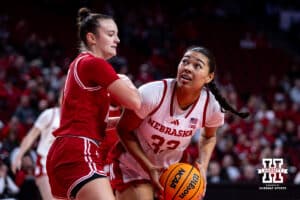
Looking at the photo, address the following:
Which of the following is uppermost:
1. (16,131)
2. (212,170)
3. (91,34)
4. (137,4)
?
(137,4)

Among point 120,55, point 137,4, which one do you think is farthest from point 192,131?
point 137,4

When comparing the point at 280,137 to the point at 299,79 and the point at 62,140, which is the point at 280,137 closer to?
the point at 299,79

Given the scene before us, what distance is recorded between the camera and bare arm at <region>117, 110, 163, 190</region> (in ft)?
14.1

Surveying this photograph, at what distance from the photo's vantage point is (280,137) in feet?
39.9

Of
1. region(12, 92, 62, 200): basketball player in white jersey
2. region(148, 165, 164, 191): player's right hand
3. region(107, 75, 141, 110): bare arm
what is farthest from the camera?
region(12, 92, 62, 200): basketball player in white jersey

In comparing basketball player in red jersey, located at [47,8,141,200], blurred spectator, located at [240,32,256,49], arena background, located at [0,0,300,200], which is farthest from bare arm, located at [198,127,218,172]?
blurred spectator, located at [240,32,256,49]

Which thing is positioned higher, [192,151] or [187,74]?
[187,74]

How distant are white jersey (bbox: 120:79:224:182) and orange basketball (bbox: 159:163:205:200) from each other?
0.61 feet

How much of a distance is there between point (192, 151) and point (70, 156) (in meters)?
6.58

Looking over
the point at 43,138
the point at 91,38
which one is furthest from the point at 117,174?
the point at 43,138

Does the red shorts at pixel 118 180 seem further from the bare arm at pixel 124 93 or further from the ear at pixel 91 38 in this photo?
the ear at pixel 91 38

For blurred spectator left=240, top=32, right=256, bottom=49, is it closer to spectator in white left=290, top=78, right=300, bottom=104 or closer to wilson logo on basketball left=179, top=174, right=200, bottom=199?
spectator in white left=290, top=78, right=300, bottom=104

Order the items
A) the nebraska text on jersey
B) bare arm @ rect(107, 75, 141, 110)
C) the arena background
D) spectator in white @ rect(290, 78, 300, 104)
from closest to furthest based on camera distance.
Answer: bare arm @ rect(107, 75, 141, 110) < the nebraska text on jersey < the arena background < spectator in white @ rect(290, 78, 300, 104)

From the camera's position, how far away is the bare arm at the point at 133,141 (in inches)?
169
